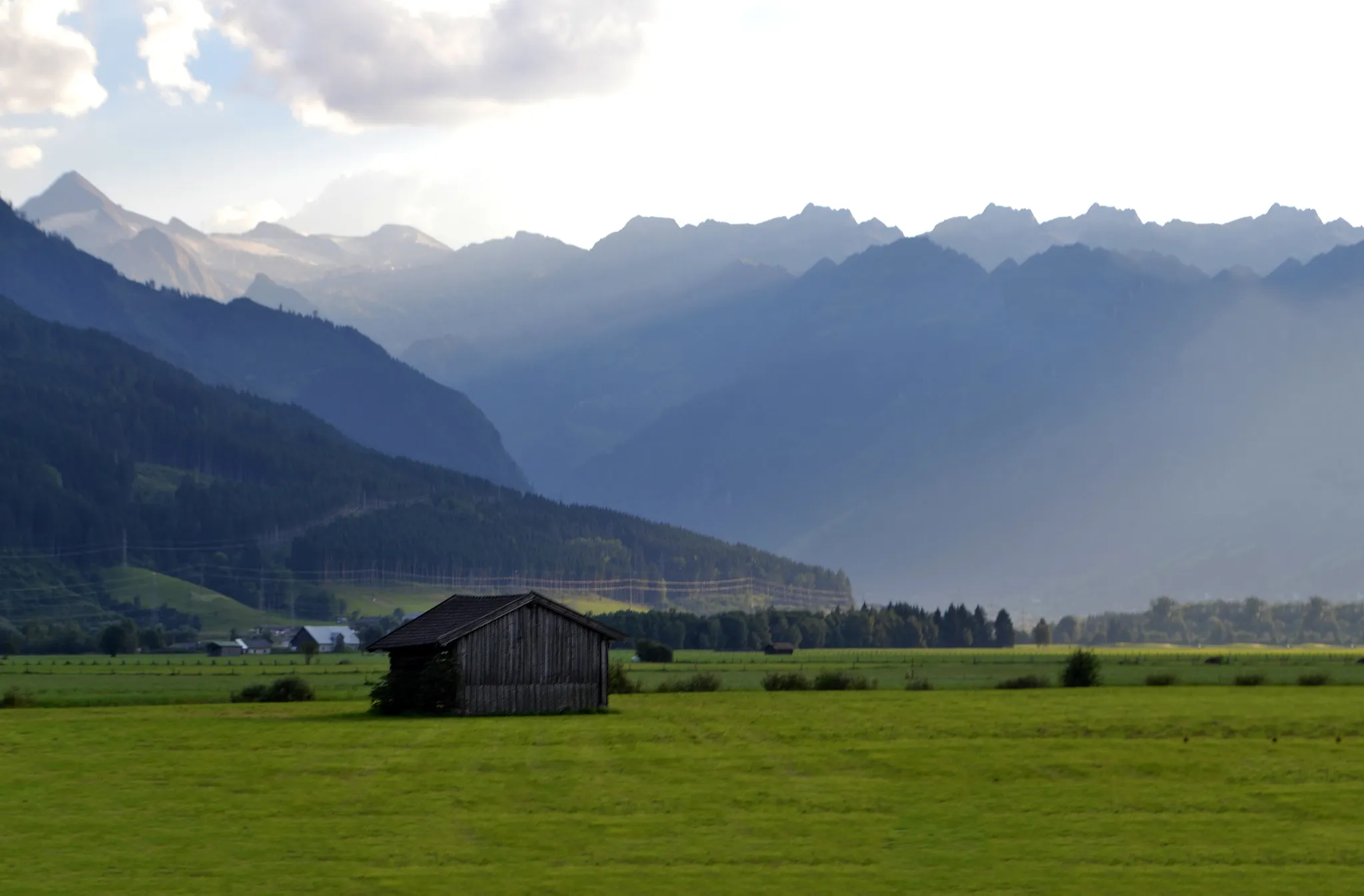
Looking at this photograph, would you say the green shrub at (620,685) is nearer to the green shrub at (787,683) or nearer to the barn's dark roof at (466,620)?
the green shrub at (787,683)

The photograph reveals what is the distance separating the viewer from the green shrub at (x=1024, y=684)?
86825 mm

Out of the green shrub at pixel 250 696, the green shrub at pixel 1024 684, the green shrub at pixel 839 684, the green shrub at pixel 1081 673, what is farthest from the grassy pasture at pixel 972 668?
the green shrub at pixel 250 696

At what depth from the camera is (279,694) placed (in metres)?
80.9

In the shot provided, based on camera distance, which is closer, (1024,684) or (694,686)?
(1024,684)

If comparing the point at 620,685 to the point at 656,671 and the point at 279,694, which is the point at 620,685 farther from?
the point at 656,671

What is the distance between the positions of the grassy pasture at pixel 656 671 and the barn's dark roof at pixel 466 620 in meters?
13.1

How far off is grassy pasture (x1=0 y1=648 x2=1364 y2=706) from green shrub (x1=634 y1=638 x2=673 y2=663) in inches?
72.9

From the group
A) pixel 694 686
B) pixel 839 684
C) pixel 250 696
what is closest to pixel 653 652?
pixel 694 686

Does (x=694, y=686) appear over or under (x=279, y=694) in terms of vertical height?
under

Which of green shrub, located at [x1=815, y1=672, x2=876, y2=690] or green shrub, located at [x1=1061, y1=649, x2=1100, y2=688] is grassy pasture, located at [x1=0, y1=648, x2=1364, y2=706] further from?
green shrub, located at [x1=815, y1=672, x2=876, y2=690]

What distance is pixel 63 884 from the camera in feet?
105

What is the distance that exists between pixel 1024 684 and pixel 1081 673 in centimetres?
409

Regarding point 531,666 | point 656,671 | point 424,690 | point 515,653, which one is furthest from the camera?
point 656,671

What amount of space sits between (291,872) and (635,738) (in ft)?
76.1
